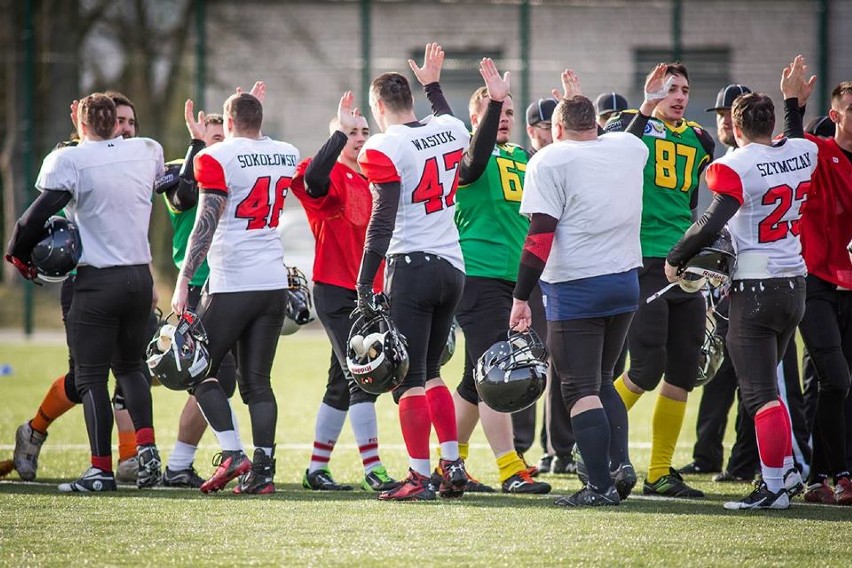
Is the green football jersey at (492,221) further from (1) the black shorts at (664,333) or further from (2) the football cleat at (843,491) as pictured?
(2) the football cleat at (843,491)

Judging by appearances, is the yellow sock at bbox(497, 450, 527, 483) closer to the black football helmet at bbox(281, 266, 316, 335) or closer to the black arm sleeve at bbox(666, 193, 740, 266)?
the black football helmet at bbox(281, 266, 316, 335)

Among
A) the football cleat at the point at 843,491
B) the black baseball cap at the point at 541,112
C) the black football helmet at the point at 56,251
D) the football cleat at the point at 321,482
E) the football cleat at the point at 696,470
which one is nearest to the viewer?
the football cleat at the point at 843,491

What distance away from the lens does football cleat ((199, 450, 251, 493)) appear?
670 centimetres

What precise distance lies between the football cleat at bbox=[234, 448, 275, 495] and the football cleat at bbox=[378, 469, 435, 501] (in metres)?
0.72

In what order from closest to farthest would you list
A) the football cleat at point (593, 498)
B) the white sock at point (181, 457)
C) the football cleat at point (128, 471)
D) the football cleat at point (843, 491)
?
the football cleat at point (593, 498) < the football cleat at point (843, 491) < the white sock at point (181, 457) < the football cleat at point (128, 471)

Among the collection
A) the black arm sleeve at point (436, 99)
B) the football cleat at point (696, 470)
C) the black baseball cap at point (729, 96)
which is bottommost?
the football cleat at point (696, 470)

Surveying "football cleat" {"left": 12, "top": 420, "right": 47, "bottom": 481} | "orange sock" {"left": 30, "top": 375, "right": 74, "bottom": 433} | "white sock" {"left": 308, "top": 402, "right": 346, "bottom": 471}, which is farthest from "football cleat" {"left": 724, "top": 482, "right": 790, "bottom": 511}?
"football cleat" {"left": 12, "top": 420, "right": 47, "bottom": 481}

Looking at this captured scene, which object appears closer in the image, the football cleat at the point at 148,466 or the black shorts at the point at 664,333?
the black shorts at the point at 664,333

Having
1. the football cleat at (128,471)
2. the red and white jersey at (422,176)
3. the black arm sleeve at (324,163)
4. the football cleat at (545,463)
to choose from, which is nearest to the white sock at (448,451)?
the red and white jersey at (422,176)

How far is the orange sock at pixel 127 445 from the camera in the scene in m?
7.46

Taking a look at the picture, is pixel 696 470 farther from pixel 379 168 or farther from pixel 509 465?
pixel 379 168

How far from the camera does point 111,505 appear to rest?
20.7 ft

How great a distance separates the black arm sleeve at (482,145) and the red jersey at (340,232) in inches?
30.0

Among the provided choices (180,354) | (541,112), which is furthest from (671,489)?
(180,354)
